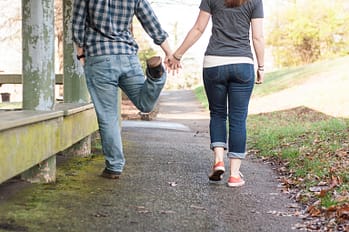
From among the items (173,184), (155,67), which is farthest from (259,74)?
(173,184)

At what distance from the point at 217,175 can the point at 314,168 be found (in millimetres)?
1266

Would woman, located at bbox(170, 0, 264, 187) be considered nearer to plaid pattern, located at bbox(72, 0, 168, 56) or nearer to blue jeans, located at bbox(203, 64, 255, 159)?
blue jeans, located at bbox(203, 64, 255, 159)

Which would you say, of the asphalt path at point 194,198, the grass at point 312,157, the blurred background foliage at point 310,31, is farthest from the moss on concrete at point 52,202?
the blurred background foliage at point 310,31

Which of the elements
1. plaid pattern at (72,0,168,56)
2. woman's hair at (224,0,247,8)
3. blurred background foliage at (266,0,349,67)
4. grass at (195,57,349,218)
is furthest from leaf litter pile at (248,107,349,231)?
blurred background foliage at (266,0,349,67)

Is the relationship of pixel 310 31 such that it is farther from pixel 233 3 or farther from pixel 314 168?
pixel 233 3

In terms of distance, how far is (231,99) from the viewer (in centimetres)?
564

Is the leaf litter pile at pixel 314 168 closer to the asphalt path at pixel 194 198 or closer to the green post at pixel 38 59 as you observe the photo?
the asphalt path at pixel 194 198

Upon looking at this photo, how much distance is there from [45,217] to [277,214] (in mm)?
1708

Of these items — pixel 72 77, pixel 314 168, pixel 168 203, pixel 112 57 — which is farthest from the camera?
pixel 72 77

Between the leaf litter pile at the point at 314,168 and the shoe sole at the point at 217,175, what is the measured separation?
616 mm

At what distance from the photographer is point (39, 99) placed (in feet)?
16.6

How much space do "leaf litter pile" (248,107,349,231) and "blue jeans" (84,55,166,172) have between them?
154cm

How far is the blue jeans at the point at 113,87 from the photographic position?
5328 mm

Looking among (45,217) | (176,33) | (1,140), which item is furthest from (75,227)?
(176,33)
